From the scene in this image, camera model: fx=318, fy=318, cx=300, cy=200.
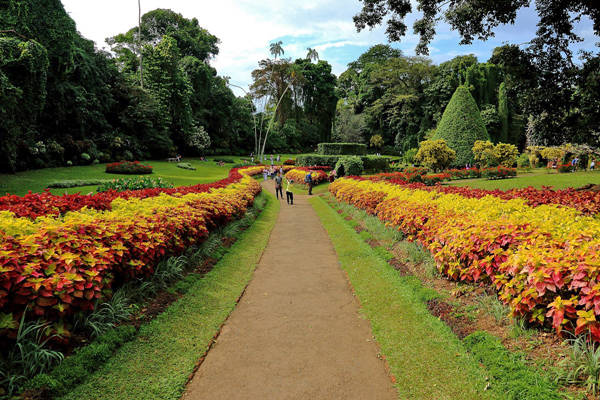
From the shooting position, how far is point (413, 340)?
3.80 meters

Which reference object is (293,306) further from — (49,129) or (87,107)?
(87,107)

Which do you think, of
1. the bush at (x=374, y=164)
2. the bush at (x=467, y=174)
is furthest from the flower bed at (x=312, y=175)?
the bush at (x=467, y=174)

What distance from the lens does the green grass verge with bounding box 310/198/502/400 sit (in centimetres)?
299

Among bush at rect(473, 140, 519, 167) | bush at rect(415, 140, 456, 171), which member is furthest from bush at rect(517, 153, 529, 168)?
bush at rect(415, 140, 456, 171)

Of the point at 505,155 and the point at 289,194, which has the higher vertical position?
the point at 505,155

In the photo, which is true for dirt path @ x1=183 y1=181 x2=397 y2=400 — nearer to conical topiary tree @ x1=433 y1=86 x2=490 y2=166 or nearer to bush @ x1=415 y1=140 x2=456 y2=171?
bush @ x1=415 y1=140 x2=456 y2=171

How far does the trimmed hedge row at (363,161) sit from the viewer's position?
1167 inches

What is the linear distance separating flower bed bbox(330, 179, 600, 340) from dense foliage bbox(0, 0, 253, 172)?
722 inches

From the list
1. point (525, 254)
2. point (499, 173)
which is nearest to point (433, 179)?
point (499, 173)

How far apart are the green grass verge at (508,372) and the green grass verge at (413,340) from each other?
0.10m

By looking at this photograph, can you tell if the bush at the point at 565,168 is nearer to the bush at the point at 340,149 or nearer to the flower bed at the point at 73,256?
the bush at the point at 340,149

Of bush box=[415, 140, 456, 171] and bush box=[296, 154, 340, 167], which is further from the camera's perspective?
bush box=[296, 154, 340, 167]

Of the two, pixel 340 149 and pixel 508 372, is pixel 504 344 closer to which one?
pixel 508 372

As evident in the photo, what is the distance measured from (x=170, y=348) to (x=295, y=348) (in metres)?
1.44
